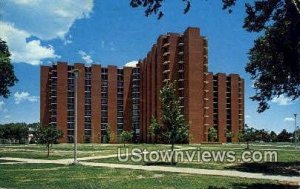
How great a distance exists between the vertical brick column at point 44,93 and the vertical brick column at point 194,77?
47.1 m

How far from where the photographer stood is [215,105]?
137500 mm

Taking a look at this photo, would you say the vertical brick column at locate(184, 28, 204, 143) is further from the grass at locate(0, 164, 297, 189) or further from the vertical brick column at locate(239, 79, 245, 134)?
the grass at locate(0, 164, 297, 189)

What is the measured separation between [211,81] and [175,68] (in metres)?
25.0

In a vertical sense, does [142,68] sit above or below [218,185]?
above

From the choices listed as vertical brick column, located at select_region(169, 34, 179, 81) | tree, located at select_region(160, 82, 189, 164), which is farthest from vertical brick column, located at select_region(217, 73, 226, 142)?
tree, located at select_region(160, 82, 189, 164)

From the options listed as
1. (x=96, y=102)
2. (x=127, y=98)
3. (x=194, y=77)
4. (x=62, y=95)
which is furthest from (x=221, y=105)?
(x=62, y=95)

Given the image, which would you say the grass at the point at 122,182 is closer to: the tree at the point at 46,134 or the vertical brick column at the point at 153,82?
the tree at the point at 46,134

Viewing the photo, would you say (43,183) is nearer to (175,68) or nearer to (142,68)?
(175,68)

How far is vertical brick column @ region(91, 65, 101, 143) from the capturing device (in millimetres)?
133750

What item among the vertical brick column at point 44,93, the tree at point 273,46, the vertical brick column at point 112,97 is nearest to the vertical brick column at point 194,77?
the vertical brick column at point 112,97

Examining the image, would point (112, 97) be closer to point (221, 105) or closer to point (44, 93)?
Answer: point (44, 93)

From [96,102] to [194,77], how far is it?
37.4 meters

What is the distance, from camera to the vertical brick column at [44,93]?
135m

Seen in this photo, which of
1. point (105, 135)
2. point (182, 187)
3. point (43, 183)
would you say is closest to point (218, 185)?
point (182, 187)
